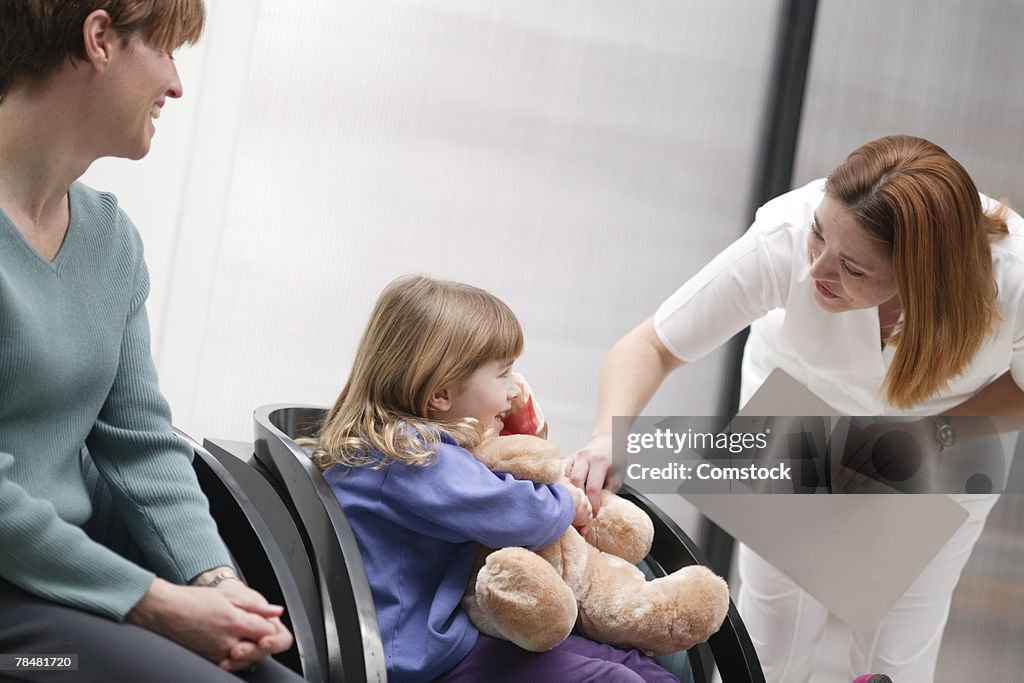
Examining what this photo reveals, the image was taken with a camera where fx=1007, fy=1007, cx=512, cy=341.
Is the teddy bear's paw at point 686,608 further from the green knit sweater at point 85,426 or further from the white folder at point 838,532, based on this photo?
the green knit sweater at point 85,426

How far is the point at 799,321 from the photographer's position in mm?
1862

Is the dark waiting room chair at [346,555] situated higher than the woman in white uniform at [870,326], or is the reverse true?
the woman in white uniform at [870,326]

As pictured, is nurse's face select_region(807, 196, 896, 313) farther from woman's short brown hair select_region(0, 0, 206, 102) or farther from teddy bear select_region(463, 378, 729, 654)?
woman's short brown hair select_region(0, 0, 206, 102)

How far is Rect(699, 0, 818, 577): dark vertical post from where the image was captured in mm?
2904

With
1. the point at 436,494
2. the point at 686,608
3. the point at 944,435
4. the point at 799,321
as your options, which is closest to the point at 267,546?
the point at 436,494

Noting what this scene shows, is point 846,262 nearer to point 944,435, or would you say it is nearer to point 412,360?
point 944,435

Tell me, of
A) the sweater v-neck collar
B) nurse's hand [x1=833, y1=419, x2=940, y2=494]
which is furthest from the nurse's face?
the sweater v-neck collar

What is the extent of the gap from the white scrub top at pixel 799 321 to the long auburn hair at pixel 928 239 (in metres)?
0.10

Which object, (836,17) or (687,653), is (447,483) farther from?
(836,17)

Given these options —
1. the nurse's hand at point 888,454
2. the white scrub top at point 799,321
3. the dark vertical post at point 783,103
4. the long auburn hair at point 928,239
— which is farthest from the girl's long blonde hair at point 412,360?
the dark vertical post at point 783,103

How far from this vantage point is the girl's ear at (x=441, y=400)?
1444mm

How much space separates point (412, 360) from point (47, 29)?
2.08 ft

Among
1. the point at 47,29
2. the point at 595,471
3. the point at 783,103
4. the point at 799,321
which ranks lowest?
the point at 595,471

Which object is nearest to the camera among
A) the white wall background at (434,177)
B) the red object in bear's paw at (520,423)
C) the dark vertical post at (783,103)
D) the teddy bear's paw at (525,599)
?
the teddy bear's paw at (525,599)
